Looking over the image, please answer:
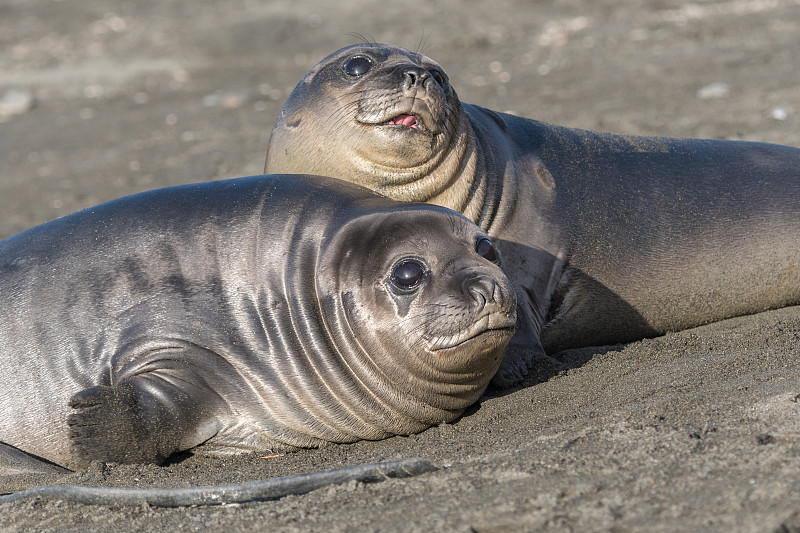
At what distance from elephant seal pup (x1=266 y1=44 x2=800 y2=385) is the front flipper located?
1.56 metres

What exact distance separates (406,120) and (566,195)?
0.95 m

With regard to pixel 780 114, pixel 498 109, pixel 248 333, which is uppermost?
pixel 248 333

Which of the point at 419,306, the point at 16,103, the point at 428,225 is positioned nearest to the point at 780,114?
the point at 428,225

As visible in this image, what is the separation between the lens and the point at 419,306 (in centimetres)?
396

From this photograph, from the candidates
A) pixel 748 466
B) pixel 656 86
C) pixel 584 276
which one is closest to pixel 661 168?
pixel 584 276

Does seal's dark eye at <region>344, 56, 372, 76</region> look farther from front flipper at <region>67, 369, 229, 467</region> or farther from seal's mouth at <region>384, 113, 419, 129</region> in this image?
front flipper at <region>67, 369, 229, 467</region>

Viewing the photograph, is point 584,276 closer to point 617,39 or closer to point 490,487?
point 490,487

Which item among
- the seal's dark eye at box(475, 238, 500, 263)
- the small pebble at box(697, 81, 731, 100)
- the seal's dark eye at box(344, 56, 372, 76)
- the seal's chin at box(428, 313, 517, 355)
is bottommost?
the small pebble at box(697, 81, 731, 100)

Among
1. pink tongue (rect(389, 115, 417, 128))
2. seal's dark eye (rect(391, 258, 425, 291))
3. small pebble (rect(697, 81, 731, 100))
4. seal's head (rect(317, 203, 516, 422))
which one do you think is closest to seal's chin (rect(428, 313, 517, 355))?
seal's head (rect(317, 203, 516, 422))

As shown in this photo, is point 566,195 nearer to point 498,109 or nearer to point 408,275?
point 408,275

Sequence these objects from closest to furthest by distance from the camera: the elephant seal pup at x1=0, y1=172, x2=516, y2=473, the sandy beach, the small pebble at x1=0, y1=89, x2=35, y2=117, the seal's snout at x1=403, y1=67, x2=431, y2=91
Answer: the sandy beach, the elephant seal pup at x1=0, y1=172, x2=516, y2=473, the seal's snout at x1=403, y1=67, x2=431, y2=91, the small pebble at x1=0, y1=89, x2=35, y2=117

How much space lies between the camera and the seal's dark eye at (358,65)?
530cm

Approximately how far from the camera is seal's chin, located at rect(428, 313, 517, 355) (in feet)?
12.6

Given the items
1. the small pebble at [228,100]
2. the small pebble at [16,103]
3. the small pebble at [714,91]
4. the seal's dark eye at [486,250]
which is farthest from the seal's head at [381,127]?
the small pebble at [16,103]
